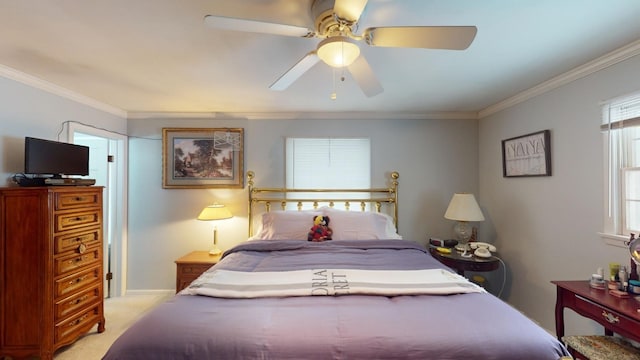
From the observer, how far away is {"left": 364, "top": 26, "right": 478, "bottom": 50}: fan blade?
4.00 ft

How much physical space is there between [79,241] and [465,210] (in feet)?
11.9

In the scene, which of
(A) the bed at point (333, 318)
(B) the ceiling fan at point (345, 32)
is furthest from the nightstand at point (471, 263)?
(B) the ceiling fan at point (345, 32)

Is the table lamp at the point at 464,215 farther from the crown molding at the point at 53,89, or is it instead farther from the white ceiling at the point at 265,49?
the crown molding at the point at 53,89

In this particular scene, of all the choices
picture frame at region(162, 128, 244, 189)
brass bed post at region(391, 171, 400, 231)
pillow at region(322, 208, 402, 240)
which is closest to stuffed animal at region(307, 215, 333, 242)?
pillow at region(322, 208, 402, 240)

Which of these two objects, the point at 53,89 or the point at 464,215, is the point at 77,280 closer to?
the point at 53,89

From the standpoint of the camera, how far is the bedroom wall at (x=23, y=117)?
7.26ft

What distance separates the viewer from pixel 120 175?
A: 3.43 metres

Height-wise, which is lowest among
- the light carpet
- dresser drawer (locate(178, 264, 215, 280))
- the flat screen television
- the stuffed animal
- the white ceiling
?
the light carpet

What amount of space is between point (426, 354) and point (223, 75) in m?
2.31

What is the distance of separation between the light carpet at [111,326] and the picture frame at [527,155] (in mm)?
4051

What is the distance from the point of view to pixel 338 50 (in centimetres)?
139

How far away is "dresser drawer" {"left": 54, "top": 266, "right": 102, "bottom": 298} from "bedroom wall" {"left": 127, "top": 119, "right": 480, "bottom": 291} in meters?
0.92

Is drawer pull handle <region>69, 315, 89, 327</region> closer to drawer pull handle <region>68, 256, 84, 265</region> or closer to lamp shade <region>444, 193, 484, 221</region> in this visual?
drawer pull handle <region>68, 256, 84, 265</region>

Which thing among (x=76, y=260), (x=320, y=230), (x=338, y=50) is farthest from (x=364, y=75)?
(x=76, y=260)
